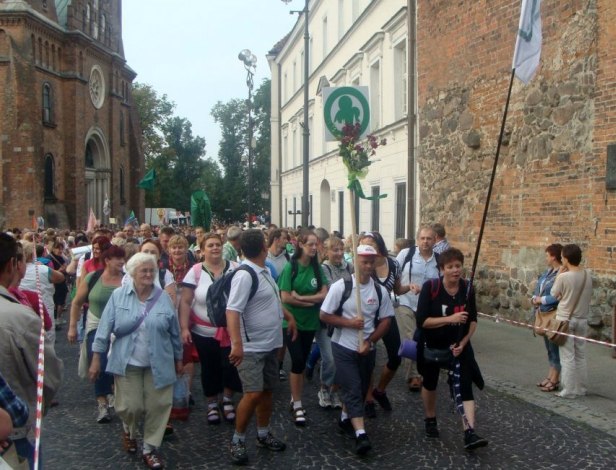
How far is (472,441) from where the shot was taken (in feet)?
19.0

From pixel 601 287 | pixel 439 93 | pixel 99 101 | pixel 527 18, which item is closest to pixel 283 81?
pixel 99 101

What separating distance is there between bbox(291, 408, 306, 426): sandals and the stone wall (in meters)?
5.46

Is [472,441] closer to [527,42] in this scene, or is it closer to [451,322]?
[451,322]

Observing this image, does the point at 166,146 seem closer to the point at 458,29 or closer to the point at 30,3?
the point at 30,3

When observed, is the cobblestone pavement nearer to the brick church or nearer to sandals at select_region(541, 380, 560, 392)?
sandals at select_region(541, 380, 560, 392)

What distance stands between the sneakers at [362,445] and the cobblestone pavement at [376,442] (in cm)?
6

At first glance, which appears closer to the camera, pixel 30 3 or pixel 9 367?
pixel 9 367

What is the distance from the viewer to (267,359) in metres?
5.88

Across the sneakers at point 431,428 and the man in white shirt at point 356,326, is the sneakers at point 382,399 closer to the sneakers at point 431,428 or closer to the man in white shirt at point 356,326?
the man in white shirt at point 356,326

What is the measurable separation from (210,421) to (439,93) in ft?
34.8

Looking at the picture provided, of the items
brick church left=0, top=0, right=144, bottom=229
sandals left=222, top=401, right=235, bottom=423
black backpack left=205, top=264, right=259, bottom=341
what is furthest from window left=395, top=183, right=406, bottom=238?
brick church left=0, top=0, right=144, bottom=229

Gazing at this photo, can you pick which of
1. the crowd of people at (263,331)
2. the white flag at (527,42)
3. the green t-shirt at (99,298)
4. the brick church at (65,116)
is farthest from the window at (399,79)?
the brick church at (65,116)

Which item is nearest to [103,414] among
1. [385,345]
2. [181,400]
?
[181,400]

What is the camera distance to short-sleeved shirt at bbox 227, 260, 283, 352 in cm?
568
